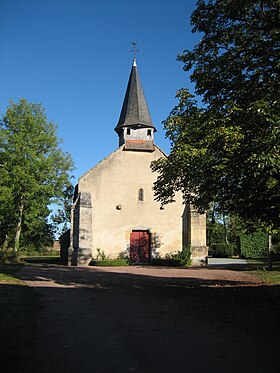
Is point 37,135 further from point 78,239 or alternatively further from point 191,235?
point 191,235

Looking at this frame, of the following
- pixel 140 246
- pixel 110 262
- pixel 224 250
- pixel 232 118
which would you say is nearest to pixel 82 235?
pixel 110 262

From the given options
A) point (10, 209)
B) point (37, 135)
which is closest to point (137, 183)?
point (10, 209)

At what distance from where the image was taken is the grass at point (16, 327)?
464 cm

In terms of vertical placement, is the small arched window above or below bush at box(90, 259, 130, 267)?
above

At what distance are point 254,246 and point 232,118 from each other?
29.4m

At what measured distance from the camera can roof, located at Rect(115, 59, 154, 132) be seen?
98.5 ft

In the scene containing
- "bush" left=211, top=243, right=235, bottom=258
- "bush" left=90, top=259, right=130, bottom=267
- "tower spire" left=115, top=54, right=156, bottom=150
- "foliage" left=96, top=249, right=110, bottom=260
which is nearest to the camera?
"bush" left=90, top=259, right=130, bottom=267

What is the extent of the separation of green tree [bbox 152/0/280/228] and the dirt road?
3.20 m

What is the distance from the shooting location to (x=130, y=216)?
27.3 metres

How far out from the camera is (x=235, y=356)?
5.10m

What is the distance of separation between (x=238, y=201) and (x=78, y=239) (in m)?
16.1

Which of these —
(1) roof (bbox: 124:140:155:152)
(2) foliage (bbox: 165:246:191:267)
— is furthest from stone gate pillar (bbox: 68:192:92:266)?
(2) foliage (bbox: 165:246:191:267)

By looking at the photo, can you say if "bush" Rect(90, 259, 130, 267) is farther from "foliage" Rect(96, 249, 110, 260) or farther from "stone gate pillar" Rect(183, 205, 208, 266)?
"stone gate pillar" Rect(183, 205, 208, 266)

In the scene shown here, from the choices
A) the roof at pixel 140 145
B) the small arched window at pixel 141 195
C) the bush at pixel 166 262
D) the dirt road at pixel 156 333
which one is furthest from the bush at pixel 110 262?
the dirt road at pixel 156 333
